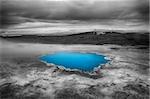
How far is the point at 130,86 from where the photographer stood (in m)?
9.70

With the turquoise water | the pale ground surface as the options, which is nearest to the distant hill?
the turquoise water

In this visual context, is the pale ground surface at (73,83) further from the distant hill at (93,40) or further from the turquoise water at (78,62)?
the distant hill at (93,40)

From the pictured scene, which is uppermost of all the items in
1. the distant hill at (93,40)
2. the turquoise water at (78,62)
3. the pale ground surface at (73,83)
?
the distant hill at (93,40)

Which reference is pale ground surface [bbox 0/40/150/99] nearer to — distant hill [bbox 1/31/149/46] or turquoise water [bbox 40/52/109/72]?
turquoise water [bbox 40/52/109/72]

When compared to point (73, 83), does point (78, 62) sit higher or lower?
higher

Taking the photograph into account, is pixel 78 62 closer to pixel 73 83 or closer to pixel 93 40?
pixel 73 83

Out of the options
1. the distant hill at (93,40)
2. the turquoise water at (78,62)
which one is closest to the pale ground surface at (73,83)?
the turquoise water at (78,62)

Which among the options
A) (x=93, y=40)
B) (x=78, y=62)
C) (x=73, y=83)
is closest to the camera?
(x=73, y=83)

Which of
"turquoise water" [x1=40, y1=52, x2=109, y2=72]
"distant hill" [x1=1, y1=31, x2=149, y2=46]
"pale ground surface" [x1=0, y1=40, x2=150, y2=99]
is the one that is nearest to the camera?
"pale ground surface" [x1=0, y1=40, x2=150, y2=99]

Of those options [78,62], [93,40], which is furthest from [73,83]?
[93,40]

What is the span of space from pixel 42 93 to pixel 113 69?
19.4 feet

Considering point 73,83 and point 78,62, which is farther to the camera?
point 78,62

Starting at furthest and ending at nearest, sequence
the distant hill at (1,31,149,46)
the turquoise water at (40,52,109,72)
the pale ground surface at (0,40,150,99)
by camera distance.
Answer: the distant hill at (1,31,149,46)
the turquoise water at (40,52,109,72)
the pale ground surface at (0,40,150,99)

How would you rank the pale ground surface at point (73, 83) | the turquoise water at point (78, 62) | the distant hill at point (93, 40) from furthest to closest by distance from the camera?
the distant hill at point (93, 40)
the turquoise water at point (78, 62)
the pale ground surface at point (73, 83)
